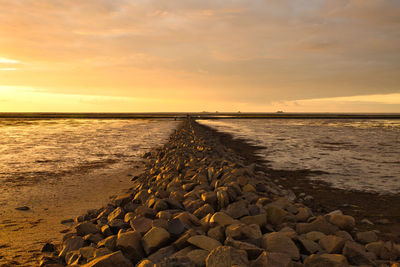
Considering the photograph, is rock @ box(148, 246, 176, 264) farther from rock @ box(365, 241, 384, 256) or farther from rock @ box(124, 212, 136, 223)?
rock @ box(365, 241, 384, 256)

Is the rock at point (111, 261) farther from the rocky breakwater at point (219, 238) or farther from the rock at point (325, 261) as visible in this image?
the rock at point (325, 261)

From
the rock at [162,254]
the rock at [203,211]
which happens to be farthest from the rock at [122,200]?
the rock at [162,254]

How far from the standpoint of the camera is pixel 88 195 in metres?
7.71

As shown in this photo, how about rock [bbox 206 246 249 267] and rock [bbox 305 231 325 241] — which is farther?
rock [bbox 305 231 325 241]

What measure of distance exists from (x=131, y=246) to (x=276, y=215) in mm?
2210

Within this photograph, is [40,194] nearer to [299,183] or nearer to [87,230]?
[87,230]

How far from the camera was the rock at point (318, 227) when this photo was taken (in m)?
4.02

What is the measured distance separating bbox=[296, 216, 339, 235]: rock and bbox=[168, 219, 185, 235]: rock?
168 cm

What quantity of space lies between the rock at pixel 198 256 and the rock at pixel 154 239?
495mm

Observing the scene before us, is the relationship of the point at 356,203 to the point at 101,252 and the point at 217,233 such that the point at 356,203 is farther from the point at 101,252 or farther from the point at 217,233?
the point at 101,252

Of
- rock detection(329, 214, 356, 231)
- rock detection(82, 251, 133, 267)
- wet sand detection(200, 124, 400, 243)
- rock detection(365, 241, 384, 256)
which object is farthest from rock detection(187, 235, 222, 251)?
wet sand detection(200, 124, 400, 243)

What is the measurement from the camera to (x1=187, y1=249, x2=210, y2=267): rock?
300cm

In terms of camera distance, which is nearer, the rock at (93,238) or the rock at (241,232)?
the rock at (241,232)

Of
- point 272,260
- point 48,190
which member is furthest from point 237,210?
point 48,190
